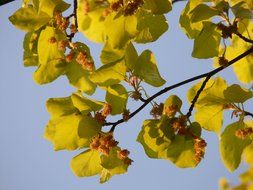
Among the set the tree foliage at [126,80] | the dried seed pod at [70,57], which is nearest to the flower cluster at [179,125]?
the tree foliage at [126,80]

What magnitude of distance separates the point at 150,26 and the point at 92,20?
1.24 feet

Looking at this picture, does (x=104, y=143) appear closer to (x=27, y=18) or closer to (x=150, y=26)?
(x=150, y=26)

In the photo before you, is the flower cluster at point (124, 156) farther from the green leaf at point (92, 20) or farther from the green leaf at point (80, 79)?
the green leaf at point (92, 20)

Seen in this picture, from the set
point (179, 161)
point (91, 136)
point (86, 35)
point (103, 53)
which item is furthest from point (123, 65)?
point (179, 161)

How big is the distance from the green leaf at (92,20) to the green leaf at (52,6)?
21cm

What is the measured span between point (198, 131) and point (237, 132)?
29 centimetres

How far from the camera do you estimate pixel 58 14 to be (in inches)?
104

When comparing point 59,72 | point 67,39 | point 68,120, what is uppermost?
point 67,39

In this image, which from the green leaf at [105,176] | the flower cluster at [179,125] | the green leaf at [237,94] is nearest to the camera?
the flower cluster at [179,125]

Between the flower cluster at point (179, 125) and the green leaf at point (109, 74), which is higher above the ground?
the green leaf at point (109, 74)

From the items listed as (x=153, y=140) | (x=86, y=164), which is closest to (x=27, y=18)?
(x=86, y=164)

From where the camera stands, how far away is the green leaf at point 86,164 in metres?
2.69

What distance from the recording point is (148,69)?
95.0 inches

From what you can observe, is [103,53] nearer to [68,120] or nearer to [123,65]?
[123,65]
